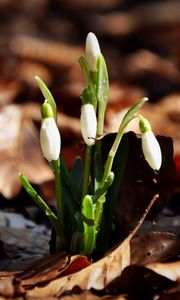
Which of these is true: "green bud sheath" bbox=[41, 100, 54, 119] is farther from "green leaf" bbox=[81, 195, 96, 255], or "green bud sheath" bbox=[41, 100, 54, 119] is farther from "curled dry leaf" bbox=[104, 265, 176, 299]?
"curled dry leaf" bbox=[104, 265, 176, 299]

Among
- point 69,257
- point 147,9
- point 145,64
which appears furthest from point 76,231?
point 147,9

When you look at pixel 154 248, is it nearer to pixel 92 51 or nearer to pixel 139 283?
pixel 139 283

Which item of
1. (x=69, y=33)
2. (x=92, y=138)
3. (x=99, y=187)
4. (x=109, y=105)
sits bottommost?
(x=69, y=33)

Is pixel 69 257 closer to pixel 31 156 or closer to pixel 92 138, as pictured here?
pixel 92 138

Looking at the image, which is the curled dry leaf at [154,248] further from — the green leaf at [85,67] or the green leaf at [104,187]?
the green leaf at [85,67]

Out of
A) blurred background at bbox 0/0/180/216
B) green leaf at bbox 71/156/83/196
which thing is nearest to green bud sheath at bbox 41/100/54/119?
green leaf at bbox 71/156/83/196

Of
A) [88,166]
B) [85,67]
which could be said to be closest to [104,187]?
[88,166]
